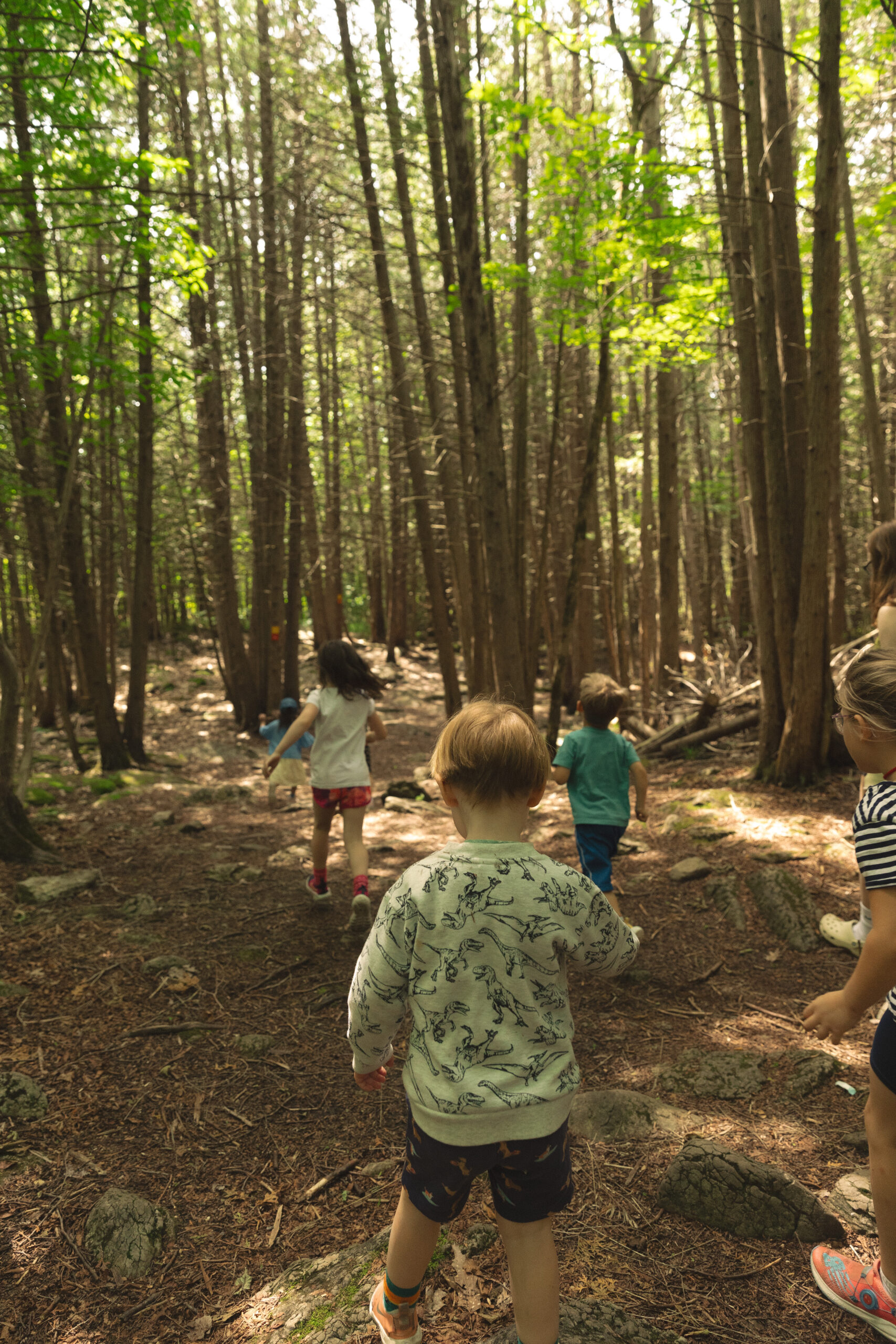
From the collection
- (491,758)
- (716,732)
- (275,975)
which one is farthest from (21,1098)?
(716,732)

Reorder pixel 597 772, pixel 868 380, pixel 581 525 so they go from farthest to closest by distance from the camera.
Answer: pixel 868 380 → pixel 581 525 → pixel 597 772

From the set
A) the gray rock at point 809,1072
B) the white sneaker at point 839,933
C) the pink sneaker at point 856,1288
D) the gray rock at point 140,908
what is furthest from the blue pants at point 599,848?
the gray rock at point 140,908

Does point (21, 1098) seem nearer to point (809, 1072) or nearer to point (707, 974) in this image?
point (809, 1072)

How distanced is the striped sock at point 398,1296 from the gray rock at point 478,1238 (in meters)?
0.48

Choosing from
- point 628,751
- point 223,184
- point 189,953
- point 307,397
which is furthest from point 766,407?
point 307,397

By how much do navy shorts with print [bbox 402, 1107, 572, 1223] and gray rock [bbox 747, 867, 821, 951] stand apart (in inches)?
129

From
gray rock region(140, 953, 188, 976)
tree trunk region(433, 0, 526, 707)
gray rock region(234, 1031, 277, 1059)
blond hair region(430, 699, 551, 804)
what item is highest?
tree trunk region(433, 0, 526, 707)

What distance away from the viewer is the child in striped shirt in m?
1.71

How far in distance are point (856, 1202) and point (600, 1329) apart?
1005mm

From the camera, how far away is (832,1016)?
5.80 feet

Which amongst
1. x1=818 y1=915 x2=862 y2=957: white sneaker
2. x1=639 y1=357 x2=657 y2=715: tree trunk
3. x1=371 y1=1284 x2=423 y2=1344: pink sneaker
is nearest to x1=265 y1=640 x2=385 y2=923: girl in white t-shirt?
x1=818 y1=915 x2=862 y2=957: white sneaker

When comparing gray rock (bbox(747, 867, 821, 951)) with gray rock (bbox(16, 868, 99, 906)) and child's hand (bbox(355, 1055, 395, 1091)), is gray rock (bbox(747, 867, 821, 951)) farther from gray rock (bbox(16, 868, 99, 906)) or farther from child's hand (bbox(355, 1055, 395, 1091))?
gray rock (bbox(16, 868, 99, 906))

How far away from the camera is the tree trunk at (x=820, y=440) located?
5297mm

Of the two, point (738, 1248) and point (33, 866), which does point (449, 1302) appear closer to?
point (738, 1248)
